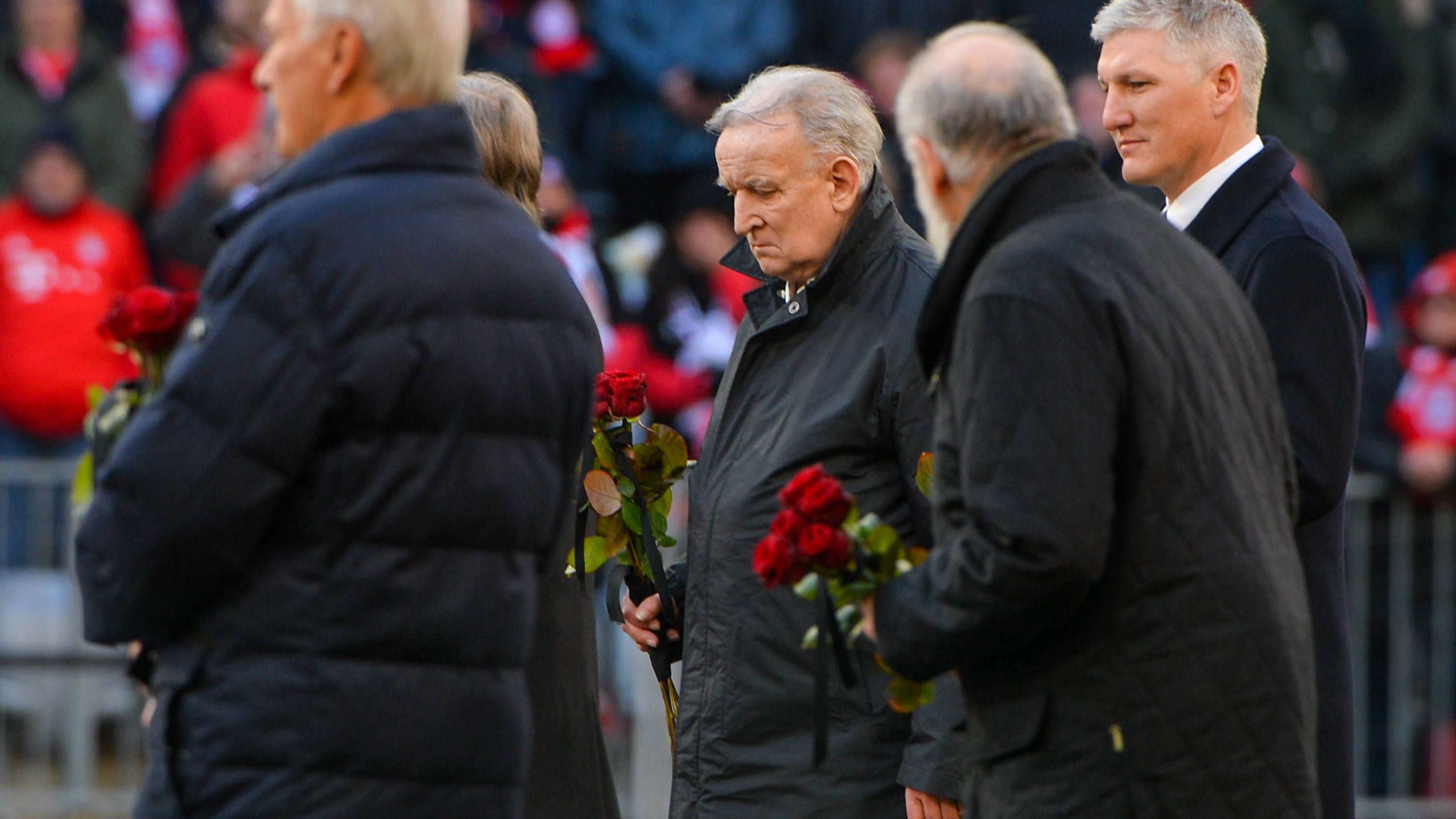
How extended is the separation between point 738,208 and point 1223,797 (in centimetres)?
157

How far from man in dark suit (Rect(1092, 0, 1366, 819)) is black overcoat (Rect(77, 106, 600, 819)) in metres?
1.46

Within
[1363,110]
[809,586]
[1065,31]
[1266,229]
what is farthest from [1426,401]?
[809,586]

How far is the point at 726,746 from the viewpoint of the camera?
144 inches

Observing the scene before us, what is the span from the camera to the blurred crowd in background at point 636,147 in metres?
8.15

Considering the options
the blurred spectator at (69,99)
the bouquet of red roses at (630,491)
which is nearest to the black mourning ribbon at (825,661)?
the bouquet of red roses at (630,491)

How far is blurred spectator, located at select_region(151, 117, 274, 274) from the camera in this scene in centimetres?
806

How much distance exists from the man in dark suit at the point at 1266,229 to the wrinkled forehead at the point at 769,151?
583mm

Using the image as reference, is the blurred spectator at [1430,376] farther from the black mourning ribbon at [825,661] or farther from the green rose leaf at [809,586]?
the green rose leaf at [809,586]

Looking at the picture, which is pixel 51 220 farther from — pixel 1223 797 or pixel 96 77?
pixel 1223 797

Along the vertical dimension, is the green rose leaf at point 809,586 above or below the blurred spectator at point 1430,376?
below

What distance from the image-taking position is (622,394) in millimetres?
3900

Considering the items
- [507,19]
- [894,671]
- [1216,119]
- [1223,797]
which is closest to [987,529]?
[894,671]

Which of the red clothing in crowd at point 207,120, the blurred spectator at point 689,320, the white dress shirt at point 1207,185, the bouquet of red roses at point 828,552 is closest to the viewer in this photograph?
the bouquet of red roses at point 828,552

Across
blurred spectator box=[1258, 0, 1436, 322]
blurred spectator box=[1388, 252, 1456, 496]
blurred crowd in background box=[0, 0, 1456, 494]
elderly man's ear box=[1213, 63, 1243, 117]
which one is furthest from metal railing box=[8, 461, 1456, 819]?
elderly man's ear box=[1213, 63, 1243, 117]
